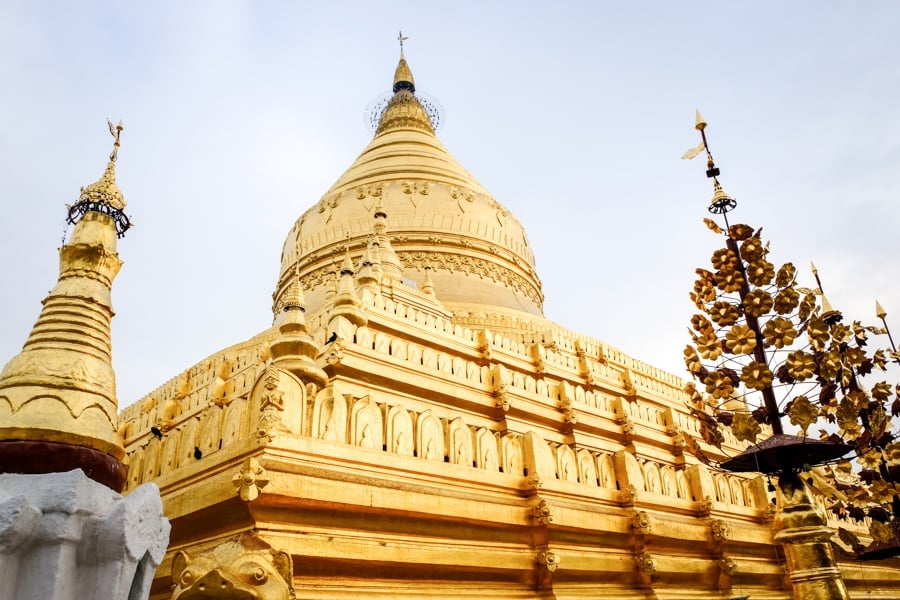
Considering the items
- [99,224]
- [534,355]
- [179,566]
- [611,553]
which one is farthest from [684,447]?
[99,224]

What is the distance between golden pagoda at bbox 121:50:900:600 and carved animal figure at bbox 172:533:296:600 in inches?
0.6

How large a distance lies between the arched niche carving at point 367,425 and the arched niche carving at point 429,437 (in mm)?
540

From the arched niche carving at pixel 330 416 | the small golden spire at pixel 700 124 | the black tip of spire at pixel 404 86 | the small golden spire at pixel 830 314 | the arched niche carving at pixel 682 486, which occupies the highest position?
the black tip of spire at pixel 404 86

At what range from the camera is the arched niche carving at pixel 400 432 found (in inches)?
286

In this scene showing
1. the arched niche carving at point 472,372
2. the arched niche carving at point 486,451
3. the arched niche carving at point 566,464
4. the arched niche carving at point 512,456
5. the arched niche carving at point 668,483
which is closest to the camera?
the arched niche carving at point 486,451

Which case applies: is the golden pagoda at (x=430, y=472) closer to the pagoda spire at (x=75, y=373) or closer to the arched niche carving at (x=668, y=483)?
the arched niche carving at (x=668, y=483)

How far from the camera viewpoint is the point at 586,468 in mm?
9109

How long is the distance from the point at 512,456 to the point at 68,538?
6133 millimetres

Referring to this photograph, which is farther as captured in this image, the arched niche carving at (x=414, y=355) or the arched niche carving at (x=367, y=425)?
the arched niche carving at (x=414, y=355)

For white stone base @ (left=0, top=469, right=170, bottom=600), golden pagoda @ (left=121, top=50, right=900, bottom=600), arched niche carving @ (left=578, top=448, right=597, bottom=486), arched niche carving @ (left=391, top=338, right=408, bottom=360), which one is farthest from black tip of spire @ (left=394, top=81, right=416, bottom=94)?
white stone base @ (left=0, top=469, right=170, bottom=600)

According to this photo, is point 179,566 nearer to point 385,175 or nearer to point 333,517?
point 333,517

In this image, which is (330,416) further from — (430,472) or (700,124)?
(700,124)

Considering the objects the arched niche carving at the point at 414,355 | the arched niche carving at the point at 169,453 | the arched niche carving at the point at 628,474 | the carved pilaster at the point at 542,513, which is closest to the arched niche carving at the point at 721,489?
the arched niche carving at the point at 628,474

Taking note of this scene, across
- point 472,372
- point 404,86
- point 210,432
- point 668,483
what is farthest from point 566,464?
point 404,86
